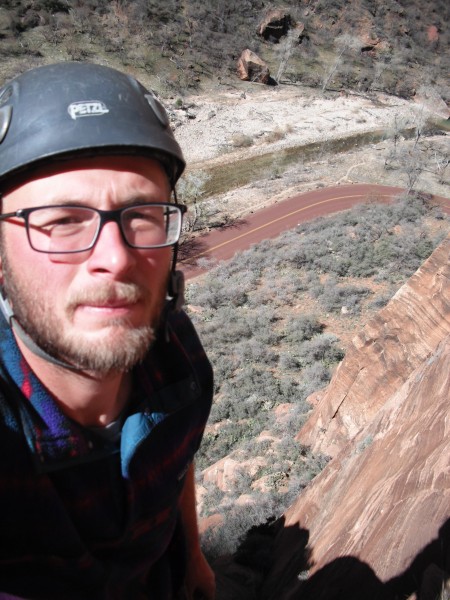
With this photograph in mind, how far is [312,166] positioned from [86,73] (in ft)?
130

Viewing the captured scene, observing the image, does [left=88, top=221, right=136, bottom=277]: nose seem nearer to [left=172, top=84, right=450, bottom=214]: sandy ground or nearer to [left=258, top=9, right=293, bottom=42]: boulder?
[left=172, top=84, right=450, bottom=214]: sandy ground

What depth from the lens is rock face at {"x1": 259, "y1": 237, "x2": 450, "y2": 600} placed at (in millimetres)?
2967

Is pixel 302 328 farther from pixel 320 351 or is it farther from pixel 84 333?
pixel 84 333

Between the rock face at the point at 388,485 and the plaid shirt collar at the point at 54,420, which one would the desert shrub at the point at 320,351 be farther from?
the plaid shirt collar at the point at 54,420

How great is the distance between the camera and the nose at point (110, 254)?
5.62 ft

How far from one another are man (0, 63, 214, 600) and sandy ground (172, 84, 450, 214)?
100 feet

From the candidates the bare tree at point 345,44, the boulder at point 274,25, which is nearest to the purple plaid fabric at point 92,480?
the boulder at point 274,25

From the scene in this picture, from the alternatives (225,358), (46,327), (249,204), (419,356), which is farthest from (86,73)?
(249,204)

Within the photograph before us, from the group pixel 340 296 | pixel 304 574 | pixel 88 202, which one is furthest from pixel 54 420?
pixel 340 296

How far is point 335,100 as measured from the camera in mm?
55531

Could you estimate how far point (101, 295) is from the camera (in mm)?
1701

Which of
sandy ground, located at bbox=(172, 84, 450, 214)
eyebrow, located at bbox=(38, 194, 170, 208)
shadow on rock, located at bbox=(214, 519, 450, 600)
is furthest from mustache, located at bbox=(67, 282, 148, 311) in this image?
sandy ground, located at bbox=(172, 84, 450, 214)

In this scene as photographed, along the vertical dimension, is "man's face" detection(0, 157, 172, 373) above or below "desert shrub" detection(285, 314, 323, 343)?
above

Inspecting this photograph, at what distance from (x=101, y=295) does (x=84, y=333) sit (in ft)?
0.54
